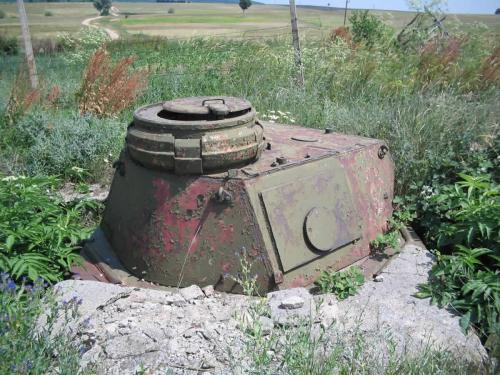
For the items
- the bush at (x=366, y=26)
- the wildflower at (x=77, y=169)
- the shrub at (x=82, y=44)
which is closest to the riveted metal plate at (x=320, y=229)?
the wildflower at (x=77, y=169)

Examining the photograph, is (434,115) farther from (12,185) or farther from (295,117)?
(12,185)

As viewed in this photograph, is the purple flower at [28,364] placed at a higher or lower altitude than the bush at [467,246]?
higher

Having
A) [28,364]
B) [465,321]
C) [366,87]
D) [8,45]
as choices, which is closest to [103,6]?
[8,45]

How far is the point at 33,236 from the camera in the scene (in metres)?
3.28

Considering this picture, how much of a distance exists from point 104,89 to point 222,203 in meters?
4.46

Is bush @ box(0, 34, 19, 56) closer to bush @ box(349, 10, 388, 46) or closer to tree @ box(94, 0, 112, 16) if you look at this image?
tree @ box(94, 0, 112, 16)

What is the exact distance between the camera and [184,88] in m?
7.60

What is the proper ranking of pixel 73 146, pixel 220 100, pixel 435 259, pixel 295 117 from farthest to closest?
pixel 295 117 → pixel 73 146 → pixel 435 259 → pixel 220 100

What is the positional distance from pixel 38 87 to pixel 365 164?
5281 millimetres

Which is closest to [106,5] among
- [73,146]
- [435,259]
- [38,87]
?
[38,87]

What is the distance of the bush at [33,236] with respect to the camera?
3125 mm

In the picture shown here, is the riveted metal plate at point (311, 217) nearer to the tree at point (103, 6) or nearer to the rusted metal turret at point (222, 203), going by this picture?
the rusted metal turret at point (222, 203)

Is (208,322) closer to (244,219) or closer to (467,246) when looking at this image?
(244,219)

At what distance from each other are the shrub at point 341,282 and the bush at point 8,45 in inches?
637
